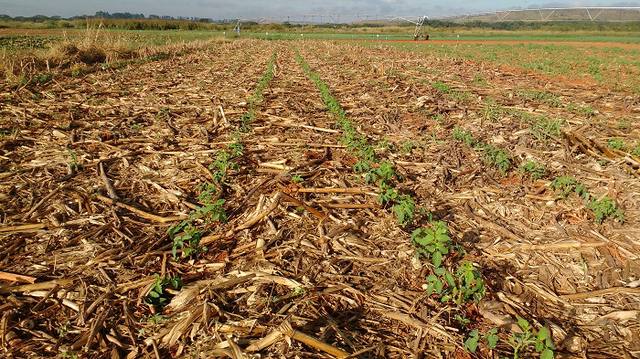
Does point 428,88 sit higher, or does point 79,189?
point 428,88

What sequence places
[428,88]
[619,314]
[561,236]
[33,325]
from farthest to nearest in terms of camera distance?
1. [428,88]
2. [561,236]
3. [619,314]
4. [33,325]

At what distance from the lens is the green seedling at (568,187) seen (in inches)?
186

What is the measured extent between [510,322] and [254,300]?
6.27 feet

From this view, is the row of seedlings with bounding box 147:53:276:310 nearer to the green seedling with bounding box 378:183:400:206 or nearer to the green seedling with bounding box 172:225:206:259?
the green seedling with bounding box 172:225:206:259

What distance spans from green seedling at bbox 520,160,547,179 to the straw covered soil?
0.09 metres

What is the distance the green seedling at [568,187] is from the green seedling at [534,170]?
245 mm

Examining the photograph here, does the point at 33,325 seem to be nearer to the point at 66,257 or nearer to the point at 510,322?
the point at 66,257

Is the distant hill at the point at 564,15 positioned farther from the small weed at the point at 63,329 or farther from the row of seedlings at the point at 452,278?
the small weed at the point at 63,329

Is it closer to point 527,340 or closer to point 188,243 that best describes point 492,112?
point 527,340

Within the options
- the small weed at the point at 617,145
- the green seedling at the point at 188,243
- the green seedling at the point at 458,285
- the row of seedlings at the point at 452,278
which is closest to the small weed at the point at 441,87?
the small weed at the point at 617,145

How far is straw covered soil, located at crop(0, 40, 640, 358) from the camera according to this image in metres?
2.81

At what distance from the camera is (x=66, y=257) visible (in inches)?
139

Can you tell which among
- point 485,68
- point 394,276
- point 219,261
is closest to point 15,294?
point 219,261

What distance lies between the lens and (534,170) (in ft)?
17.6
